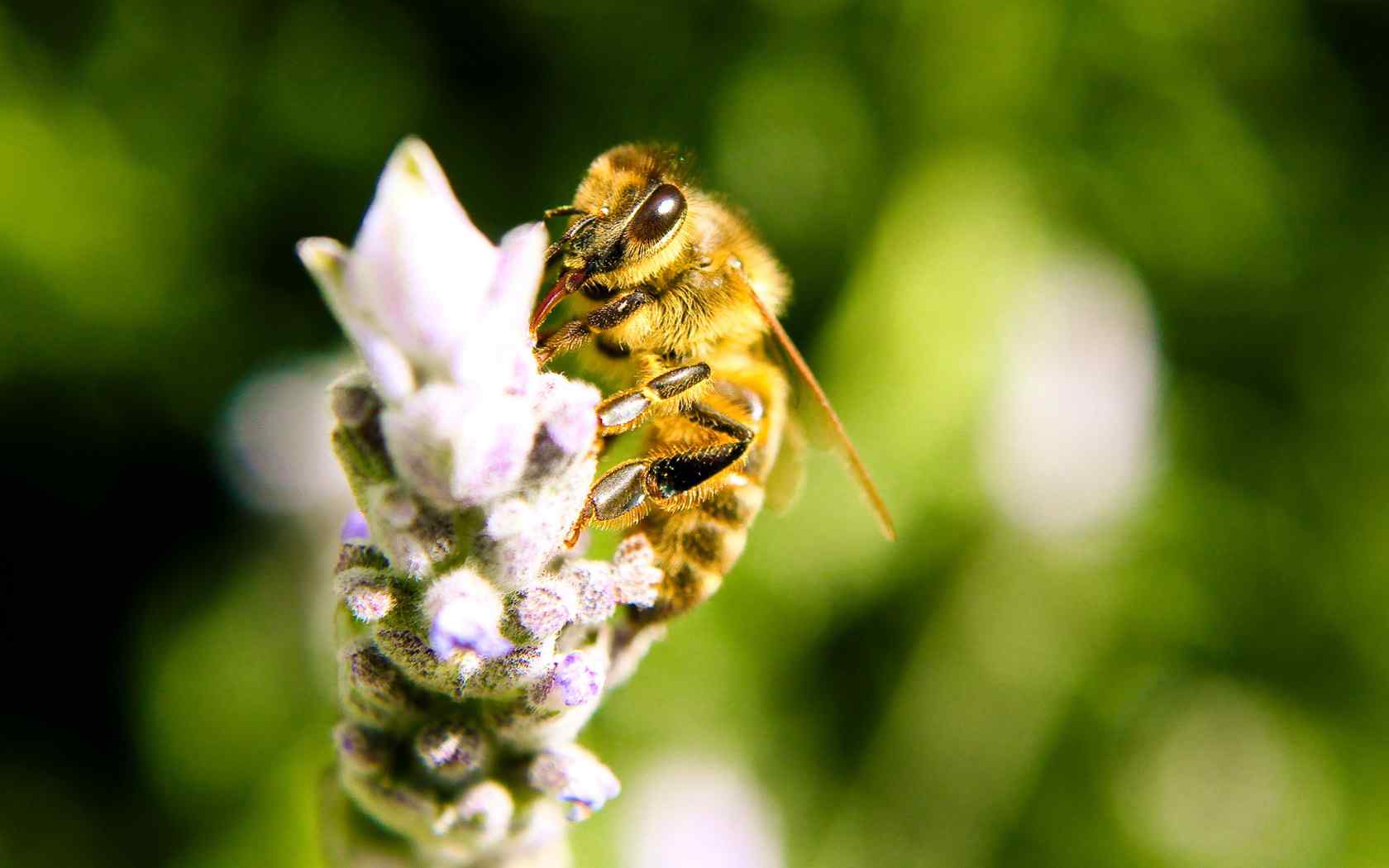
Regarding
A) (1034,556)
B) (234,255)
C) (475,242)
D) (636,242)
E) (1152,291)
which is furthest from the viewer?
(1152,291)

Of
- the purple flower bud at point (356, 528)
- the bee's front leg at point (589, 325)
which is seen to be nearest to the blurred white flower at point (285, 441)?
the bee's front leg at point (589, 325)

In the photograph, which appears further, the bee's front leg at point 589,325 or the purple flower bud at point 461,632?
the bee's front leg at point 589,325

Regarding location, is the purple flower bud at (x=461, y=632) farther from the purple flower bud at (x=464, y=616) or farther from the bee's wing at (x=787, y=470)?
the bee's wing at (x=787, y=470)

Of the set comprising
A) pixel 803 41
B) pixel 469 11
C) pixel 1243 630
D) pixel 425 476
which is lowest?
pixel 1243 630

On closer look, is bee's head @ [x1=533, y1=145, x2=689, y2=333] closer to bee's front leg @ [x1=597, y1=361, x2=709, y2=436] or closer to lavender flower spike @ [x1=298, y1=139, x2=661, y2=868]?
bee's front leg @ [x1=597, y1=361, x2=709, y2=436]

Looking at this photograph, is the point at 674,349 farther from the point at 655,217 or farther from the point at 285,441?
the point at 285,441

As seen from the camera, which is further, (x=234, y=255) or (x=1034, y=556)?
(x=1034, y=556)

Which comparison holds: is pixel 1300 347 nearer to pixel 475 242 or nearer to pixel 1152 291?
pixel 1152 291

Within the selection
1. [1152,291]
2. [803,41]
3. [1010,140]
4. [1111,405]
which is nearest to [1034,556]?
[1111,405]
